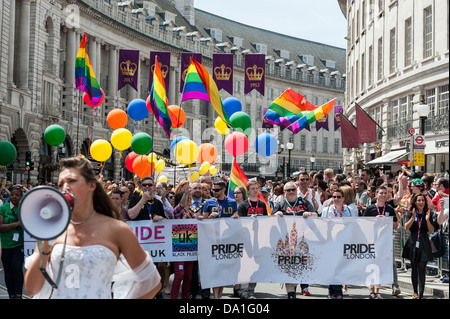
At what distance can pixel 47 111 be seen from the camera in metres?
47.1

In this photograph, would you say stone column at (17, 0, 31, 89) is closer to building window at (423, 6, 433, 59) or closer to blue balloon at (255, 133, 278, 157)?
building window at (423, 6, 433, 59)

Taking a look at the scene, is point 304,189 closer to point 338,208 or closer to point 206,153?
point 338,208

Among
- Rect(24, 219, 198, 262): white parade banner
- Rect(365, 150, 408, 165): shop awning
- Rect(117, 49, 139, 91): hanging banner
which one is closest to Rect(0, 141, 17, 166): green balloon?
Rect(24, 219, 198, 262): white parade banner

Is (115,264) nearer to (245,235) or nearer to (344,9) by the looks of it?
(245,235)

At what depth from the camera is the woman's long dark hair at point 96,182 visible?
4.39 metres

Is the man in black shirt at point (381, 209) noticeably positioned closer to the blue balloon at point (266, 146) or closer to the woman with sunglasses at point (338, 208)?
the woman with sunglasses at point (338, 208)

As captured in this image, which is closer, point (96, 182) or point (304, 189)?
point (96, 182)

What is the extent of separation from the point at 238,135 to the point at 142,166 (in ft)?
11.4

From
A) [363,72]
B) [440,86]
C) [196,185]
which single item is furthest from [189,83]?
[363,72]

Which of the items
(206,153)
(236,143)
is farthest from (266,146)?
(236,143)

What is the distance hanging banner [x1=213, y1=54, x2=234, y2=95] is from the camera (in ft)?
109

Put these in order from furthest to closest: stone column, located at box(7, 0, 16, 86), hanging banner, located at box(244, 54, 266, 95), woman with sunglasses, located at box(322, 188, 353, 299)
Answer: stone column, located at box(7, 0, 16, 86), hanging banner, located at box(244, 54, 266, 95), woman with sunglasses, located at box(322, 188, 353, 299)

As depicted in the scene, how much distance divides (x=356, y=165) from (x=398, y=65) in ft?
42.3

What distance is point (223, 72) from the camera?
33.6 m
